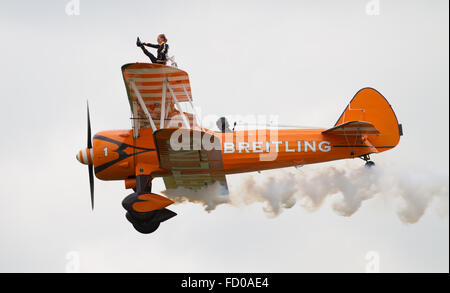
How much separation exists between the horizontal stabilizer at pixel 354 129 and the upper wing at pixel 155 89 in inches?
123

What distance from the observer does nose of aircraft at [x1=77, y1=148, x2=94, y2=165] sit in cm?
1371

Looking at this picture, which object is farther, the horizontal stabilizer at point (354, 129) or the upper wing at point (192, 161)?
the horizontal stabilizer at point (354, 129)

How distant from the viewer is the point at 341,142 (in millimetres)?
13297

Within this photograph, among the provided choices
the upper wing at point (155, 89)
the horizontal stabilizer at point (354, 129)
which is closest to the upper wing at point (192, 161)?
the upper wing at point (155, 89)

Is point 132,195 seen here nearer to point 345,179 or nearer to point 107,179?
point 107,179

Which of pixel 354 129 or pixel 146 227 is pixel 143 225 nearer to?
pixel 146 227

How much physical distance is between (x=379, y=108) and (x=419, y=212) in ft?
7.98

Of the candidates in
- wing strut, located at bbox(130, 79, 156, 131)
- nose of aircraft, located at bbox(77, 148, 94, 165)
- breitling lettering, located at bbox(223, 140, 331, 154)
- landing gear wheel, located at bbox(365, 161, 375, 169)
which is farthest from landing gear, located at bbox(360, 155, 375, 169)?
nose of aircraft, located at bbox(77, 148, 94, 165)

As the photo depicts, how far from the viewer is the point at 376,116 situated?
13.6 metres

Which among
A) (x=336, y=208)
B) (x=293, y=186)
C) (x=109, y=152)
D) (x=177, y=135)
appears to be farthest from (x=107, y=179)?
(x=336, y=208)

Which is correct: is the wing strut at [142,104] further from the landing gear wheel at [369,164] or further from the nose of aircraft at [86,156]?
the landing gear wheel at [369,164]

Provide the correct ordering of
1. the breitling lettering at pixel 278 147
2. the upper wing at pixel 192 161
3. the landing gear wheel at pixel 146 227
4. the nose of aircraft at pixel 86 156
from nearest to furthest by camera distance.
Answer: the upper wing at pixel 192 161
the landing gear wheel at pixel 146 227
the breitling lettering at pixel 278 147
the nose of aircraft at pixel 86 156

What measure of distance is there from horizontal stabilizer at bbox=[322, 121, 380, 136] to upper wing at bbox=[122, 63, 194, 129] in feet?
10.3

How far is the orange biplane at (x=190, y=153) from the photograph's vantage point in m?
12.8
